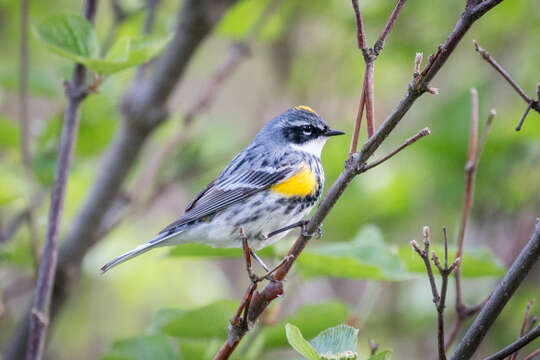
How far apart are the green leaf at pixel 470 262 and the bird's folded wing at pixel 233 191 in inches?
32.0

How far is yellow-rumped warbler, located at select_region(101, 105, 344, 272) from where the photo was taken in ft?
8.96

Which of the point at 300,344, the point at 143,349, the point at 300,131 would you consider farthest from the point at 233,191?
the point at 300,344

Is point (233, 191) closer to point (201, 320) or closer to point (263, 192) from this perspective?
point (263, 192)

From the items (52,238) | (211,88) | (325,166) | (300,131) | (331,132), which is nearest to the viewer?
(52,238)

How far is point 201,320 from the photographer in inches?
80.2

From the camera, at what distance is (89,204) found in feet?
9.23

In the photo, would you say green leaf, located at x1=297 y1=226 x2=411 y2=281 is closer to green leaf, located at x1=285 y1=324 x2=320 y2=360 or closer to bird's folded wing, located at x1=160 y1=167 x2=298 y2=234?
green leaf, located at x1=285 y1=324 x2=320 y2=360

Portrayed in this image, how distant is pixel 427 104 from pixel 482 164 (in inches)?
53.1

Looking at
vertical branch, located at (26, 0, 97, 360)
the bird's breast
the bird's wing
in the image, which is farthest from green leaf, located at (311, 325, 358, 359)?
the bird's wing

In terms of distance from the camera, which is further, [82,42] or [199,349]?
[199,349]

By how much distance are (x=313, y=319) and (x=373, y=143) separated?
2.77 feet

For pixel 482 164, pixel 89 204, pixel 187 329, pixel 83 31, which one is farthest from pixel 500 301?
pixel 482 164

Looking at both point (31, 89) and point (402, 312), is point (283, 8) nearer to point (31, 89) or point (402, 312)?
point (31, 89)

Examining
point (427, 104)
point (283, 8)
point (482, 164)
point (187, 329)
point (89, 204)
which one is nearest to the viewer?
point (187, 329)
